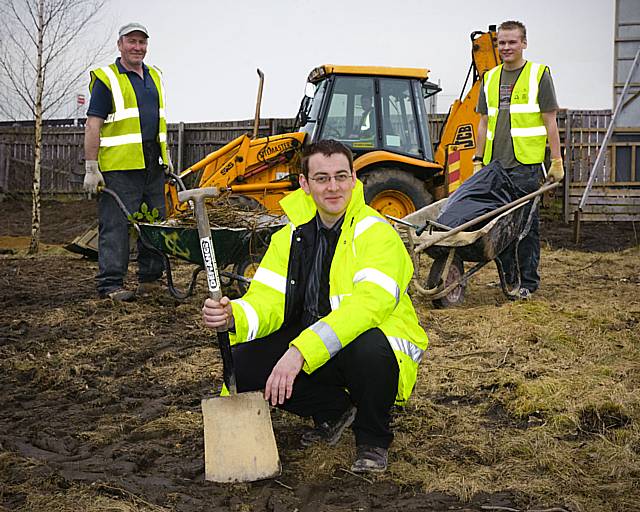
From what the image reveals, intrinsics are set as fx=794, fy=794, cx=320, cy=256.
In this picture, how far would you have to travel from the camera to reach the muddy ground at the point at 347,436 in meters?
2.49

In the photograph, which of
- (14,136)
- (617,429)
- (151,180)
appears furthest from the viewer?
(14,136)

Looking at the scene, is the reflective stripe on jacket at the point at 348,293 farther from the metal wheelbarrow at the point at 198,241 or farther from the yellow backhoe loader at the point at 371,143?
the yellow backhoe loader at the point at 371,143

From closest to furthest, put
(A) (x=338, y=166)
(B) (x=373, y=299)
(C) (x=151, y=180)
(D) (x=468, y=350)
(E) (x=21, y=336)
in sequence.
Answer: (B) (x=373, y=299), (A) (x=338, y=166), (D) (x=468, y=350), (E) (x=21, y=336), (C) (x=151, y=180)

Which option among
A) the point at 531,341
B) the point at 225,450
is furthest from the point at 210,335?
the point at 225,450

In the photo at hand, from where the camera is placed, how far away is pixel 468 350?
4.39m

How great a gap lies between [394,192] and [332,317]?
6102 millimetres

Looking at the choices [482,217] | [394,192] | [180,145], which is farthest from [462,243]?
[180,145]

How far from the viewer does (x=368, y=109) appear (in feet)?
28.5

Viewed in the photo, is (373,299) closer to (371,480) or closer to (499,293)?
(371,480)

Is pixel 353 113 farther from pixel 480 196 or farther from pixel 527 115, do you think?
pixel 480 196

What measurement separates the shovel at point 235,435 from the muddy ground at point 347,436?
0.06 m

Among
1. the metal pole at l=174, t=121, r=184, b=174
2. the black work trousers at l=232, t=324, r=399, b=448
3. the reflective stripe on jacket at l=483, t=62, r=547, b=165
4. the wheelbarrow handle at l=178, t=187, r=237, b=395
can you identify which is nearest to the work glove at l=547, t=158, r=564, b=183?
the reflective stripe on jacket at l=483, t=62, r=547, b=165

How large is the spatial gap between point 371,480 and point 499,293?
3.98m

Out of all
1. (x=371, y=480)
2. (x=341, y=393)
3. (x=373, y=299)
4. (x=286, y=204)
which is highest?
(x=286, y=204)
